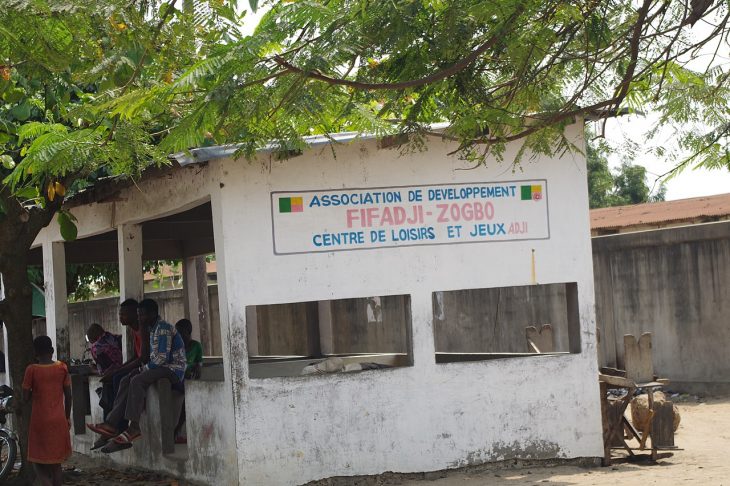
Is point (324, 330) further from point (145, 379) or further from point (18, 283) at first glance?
point (18, 283)

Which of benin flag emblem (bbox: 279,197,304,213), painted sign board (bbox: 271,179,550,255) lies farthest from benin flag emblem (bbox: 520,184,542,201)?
benin flag emblem (bbox: 279,197,304,213)

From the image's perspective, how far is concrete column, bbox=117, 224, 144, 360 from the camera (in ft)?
35.4

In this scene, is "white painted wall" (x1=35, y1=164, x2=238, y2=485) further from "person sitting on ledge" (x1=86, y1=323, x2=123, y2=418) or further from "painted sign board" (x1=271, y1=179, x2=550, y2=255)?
"painted sign board" (x1=271, y1=179, x2=550, y2=255)

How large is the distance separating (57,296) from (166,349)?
3001 mm

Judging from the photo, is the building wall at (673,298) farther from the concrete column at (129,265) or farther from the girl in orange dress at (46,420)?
the girl in orange dress at (46,420)

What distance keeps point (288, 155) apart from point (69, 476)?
15.1 ft

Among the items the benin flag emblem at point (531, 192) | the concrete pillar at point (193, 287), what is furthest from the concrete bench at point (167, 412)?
the concrete pillar at point (193, 287)

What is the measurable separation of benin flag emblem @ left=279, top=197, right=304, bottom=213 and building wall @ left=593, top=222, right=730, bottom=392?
7274mm

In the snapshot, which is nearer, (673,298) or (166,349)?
(166,349)

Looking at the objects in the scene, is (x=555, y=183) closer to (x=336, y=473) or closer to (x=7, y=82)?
(x=336, y=473)

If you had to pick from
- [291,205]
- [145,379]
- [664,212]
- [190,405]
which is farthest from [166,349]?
[664,212]

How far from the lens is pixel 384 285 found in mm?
8914

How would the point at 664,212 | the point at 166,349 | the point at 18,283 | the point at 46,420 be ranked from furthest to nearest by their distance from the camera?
the point at 664,212
the point at 166,349
the point at 18,283
the point at 46,420

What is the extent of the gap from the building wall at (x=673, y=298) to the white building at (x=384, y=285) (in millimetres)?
5198
